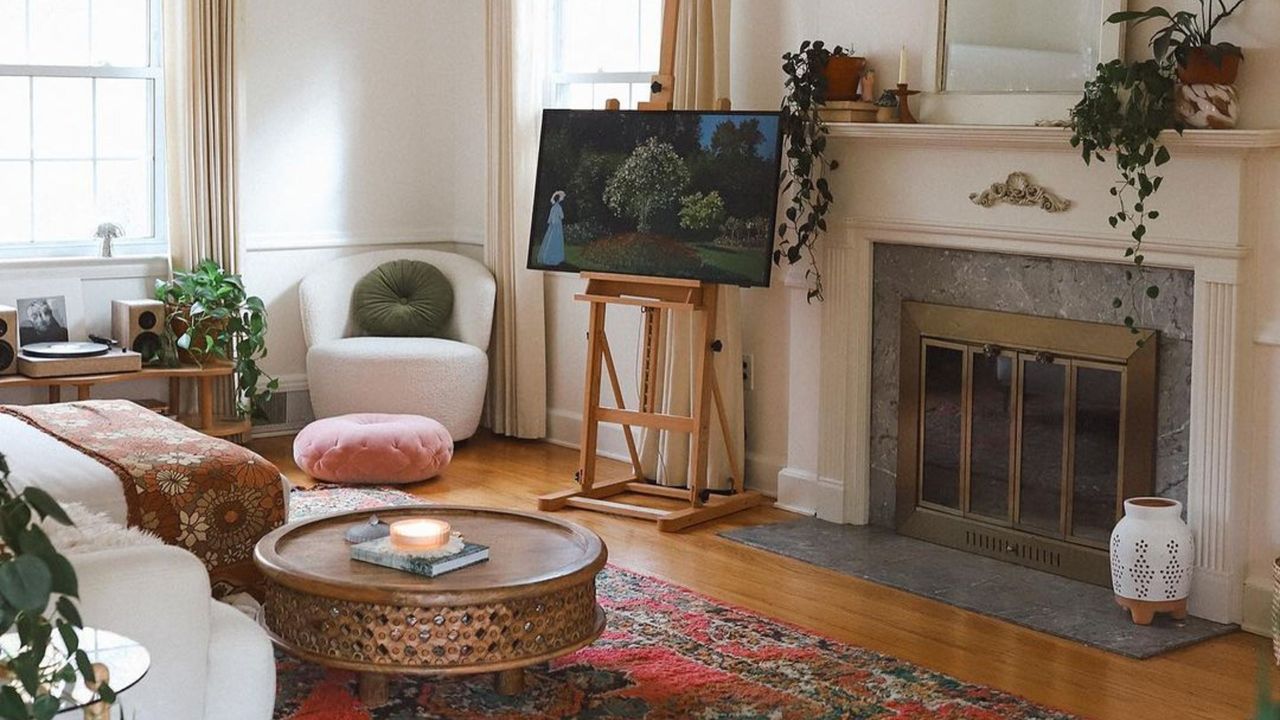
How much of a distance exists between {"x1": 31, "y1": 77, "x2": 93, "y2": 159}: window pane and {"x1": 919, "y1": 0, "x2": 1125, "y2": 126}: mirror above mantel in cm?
351

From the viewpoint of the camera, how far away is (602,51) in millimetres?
6691

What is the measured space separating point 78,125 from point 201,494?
3.07m

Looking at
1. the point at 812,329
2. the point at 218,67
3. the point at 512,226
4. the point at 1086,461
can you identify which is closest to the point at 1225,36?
the point at 1086,461

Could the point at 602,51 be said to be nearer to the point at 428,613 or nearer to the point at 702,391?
the point at 702,391

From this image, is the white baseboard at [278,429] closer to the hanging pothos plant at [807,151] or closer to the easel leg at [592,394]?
the easel leg at [592,394]

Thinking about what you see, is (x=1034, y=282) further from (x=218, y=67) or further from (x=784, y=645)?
(x=218, y=67)

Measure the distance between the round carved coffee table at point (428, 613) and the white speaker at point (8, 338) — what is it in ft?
8.60

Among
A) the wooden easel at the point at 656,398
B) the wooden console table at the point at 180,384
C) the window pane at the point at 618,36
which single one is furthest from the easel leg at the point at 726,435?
the wooden console table at the point at 180,384

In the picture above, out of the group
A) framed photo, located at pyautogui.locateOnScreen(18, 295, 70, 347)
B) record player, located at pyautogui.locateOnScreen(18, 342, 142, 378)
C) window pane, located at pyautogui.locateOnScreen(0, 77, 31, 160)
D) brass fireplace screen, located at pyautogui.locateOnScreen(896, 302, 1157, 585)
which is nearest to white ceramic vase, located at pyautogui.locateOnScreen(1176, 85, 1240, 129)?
brass fireplace screen, located at pyautogui.locateOnScreen(896, 302, 1157, 585)

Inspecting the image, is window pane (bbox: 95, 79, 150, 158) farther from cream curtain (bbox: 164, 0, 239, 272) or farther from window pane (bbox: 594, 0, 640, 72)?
window pane (bbox: 594, 0, 640, 72)

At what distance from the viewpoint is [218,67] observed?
649 centimetres

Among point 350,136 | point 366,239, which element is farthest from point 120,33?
point 366,239

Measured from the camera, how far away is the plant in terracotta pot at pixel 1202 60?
13.8ft

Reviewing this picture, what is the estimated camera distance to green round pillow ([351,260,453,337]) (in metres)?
6.91
